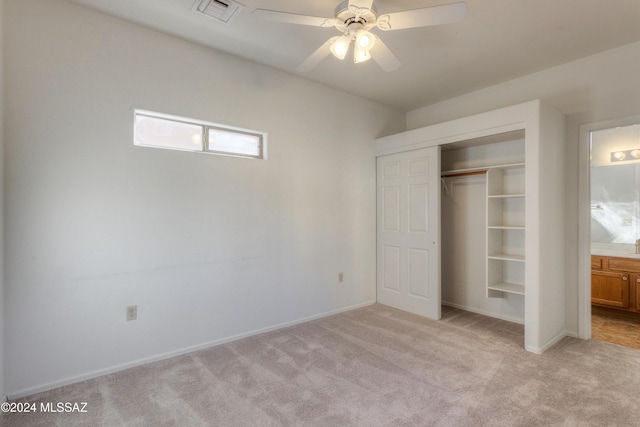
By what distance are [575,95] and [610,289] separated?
97.4 inches

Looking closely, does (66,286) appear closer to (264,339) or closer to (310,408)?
(264,339)

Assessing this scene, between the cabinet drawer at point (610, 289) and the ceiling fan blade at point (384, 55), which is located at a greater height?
the ceiling fan blade at point (384, 55)

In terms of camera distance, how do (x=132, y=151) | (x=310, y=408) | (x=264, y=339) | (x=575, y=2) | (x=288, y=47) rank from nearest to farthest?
1. (x=310, y=408)
2. (x=575, y=2)
3. (x=132, y=151)
4. (x=288, y=47)
5. (x=264, y=339)

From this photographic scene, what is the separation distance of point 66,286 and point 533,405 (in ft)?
10.9

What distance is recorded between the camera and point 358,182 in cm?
421

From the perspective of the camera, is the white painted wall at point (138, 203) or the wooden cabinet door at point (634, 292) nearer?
the white painted wall at point (138, 203)

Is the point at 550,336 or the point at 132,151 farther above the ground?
the point at 132,151

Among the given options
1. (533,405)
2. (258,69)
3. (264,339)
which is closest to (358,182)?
(258,69)

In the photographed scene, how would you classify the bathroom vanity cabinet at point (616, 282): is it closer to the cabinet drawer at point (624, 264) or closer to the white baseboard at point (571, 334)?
the cabinet drawer at point (624, 264)

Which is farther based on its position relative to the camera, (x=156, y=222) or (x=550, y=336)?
(x=550, y=336)

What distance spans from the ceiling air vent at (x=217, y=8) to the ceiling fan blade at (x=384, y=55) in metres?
1.05

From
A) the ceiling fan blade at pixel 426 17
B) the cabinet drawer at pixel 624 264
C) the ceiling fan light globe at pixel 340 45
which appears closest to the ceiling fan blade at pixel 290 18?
the ceiling fan light globe at pixel 340 45

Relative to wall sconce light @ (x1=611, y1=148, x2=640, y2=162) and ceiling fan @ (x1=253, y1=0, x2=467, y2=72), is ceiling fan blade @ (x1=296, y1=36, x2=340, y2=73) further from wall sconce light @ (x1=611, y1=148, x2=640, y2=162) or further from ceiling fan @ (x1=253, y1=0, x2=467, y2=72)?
wall sconce light @ (x1=611, y1=148, x2=640, y2=162)

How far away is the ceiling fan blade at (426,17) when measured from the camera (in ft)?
5.64
